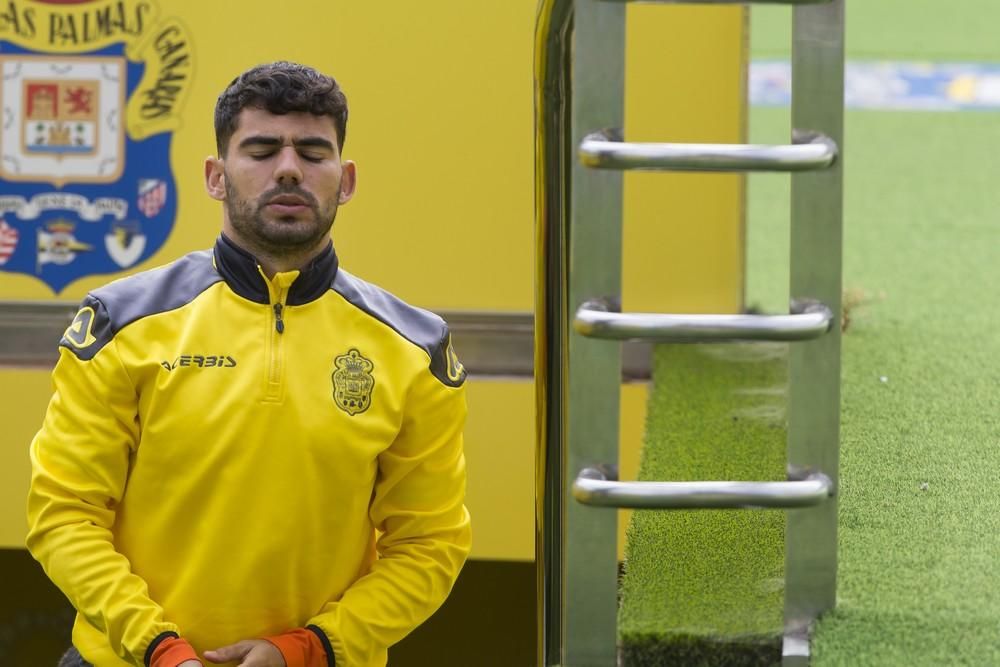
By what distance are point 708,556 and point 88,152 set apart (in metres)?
2.60

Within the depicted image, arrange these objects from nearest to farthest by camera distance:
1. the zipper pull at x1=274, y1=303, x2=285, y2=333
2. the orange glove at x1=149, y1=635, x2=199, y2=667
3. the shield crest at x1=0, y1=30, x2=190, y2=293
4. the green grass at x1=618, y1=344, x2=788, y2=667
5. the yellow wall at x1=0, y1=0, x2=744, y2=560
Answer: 1. the green grass at x1=618, y1=344, x2=788, y2=667
2. the orange glove at x1=149, y1=635, x2=199, y2=667
3. the zipper pull at x1=274, y1=303, x2=285, y2=333
4. the yellow wall at x1=0, y1=0, x2=744, y2=560
5. the shield crest at x1=0, y1=30, x2=190, y2=293

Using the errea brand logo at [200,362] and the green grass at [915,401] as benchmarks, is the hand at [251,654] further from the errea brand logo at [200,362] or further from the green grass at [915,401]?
the green grass at [915,401]

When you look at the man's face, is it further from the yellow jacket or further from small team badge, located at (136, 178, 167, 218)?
small team badge, located at (136, 178, 167, 218)

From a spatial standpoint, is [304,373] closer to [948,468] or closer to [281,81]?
[281,81]

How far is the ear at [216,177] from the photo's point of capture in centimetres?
215

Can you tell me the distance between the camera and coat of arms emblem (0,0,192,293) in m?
4.02

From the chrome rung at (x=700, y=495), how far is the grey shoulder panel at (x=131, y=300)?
2.42 ft

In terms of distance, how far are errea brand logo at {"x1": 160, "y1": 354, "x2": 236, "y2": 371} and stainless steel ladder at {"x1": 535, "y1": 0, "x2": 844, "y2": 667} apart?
55 cm

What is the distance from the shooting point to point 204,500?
6.76ft

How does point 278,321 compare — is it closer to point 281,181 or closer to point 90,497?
point 281,181

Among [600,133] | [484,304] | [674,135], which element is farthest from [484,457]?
[600,133]

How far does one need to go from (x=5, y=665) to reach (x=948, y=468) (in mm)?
3205

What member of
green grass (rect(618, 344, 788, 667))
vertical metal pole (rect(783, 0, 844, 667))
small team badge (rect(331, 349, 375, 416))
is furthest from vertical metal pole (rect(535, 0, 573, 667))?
small team badge (rect(331, 349, 375, 416))

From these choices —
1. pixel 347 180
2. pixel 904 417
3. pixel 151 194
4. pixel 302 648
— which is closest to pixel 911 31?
pixel 151 194
